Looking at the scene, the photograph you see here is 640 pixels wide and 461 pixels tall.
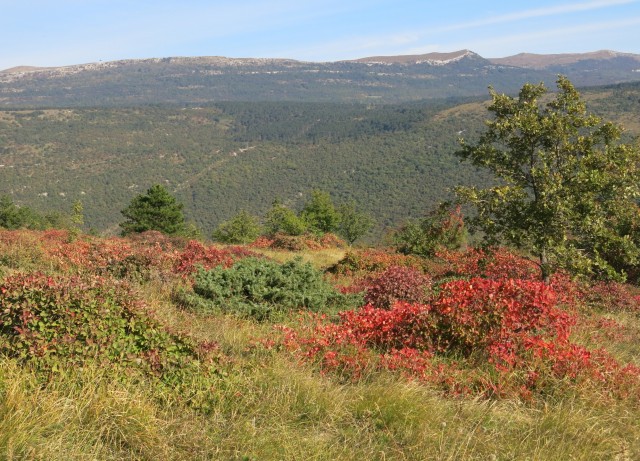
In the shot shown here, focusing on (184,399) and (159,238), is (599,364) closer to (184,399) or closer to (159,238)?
(184,399)

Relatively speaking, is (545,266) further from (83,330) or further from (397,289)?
(83,330)

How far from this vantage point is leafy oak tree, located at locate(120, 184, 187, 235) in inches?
1458

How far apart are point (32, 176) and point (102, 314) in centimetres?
15928

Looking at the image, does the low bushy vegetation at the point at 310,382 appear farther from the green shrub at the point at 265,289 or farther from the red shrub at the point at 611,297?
the red shrub at the point at 611,297

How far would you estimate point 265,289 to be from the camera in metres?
8.03

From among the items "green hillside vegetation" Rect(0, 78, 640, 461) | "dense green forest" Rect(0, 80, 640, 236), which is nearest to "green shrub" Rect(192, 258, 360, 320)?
"green hillside vegetation" Rect(0, 78, 640, 461)

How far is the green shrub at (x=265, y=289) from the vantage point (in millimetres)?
7641

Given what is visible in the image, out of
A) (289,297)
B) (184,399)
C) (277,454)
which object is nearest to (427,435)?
(277,454)

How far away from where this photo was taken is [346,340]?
5.48 meters

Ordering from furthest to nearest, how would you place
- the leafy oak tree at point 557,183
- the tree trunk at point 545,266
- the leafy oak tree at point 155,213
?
1. the leafy oak tree at point 155,213
2. the tree trunk at point 545,266
3. the leafy oak tree at point 557,183

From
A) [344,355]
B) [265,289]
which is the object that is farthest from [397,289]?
[344,355]

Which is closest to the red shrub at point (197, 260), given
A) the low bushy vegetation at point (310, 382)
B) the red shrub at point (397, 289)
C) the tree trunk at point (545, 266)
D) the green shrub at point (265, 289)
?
the green shrub at point (265, 289)

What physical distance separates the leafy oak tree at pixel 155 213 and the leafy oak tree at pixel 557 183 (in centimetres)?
2968

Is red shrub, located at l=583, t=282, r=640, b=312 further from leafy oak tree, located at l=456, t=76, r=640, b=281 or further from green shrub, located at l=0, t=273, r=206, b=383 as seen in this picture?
green shrub, located at l=0, t=273, r=206, b=383
